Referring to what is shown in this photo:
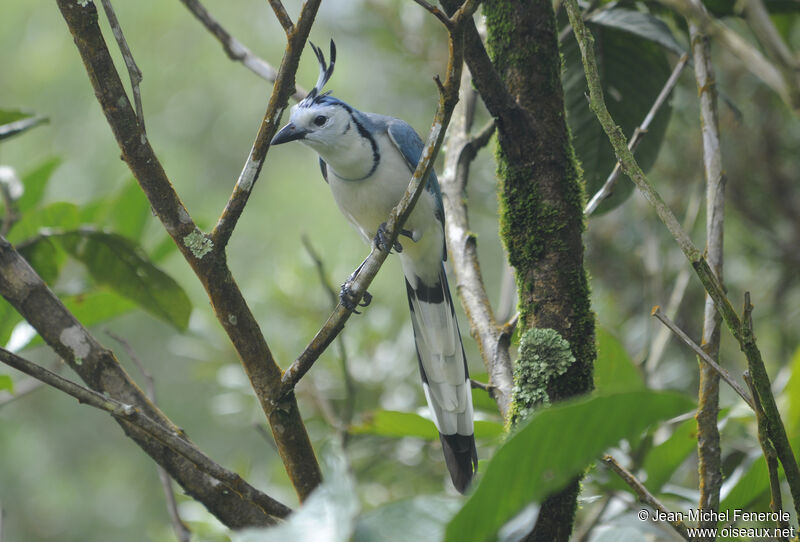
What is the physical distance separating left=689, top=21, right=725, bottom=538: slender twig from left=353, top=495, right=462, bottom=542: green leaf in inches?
23.0

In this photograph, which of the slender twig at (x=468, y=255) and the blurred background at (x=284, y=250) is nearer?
the slender twig at (x=468, y=255)

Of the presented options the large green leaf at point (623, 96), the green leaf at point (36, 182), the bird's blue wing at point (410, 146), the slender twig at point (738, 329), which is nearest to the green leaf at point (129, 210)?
the green leaf at point (36, 182)

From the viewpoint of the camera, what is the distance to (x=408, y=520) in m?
0.78

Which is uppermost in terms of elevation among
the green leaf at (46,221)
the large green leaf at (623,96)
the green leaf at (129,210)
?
the large green leaf at (623,96)

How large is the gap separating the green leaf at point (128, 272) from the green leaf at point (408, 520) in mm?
988

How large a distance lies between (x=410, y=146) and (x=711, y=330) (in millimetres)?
1088

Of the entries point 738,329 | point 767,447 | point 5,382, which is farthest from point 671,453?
point 5,382

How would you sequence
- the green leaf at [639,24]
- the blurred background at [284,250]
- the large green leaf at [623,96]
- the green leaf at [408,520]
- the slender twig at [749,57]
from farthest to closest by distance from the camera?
the blurred background at [284,250], the large green leaf at [623,96], the green leaf at [639,24], the green leaf at [408,520], the slender twig at [749,57]

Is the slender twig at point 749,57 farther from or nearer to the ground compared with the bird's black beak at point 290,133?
nearer to the ground

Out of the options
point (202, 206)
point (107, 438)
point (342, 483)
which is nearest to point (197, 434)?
point (107, 438)

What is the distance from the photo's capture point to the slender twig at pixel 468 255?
1.54 m

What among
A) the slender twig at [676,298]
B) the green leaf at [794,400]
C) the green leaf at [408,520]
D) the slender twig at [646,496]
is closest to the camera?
the green leaf at [408,520]

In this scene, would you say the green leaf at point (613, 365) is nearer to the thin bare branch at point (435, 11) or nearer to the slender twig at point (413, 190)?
the slender twig at point (413, 190)

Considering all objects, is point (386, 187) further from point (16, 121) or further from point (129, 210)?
point (16, 121)
